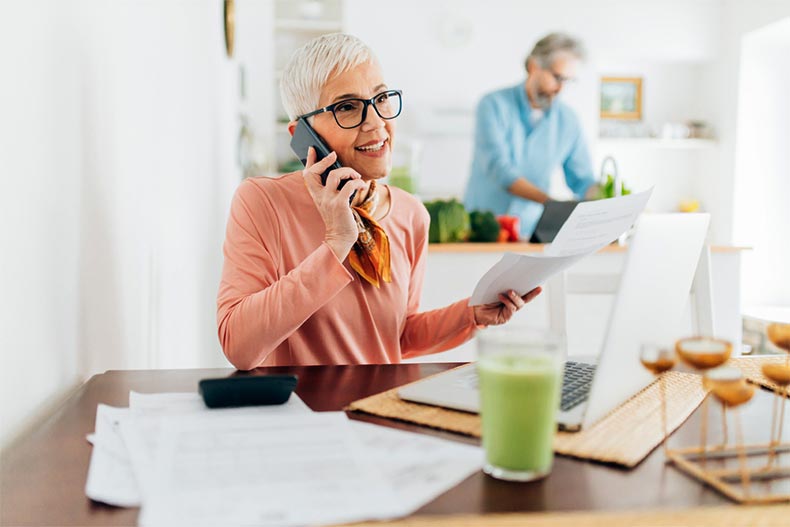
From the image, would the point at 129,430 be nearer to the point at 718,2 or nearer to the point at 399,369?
the point at 399,369

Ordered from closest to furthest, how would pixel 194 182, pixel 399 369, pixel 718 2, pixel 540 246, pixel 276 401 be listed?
pixel 276 401 < pixel 399 369 < pixel 194 182 < pixel 540 246 < pixel 718 2

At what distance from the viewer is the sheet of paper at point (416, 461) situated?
0.64 meters

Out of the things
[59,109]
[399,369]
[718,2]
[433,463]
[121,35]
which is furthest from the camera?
[718,2]

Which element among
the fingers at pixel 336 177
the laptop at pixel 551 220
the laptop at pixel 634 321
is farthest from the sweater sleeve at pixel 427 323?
the laptop at pixel 551 220

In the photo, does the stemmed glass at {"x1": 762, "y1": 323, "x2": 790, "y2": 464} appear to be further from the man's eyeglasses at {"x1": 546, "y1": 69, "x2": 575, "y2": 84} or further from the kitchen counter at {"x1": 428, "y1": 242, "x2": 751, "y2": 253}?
the man's eyeglasses at {"x1": 546, "y1": 69, "x2": 575, "y2": 84}

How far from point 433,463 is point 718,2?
18.5ft

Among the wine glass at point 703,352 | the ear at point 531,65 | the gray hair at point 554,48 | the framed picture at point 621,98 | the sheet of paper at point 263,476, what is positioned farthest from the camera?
the framed picture at point 621,98

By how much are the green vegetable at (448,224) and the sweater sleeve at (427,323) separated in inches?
47.6

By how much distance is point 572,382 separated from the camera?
997mm

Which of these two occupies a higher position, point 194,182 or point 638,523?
point 194,182

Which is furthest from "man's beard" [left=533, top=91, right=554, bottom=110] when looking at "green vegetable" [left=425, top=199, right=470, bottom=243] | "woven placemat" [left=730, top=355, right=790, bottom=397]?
"woven placemat" [left=730, top=355, right=790, bottom=397]

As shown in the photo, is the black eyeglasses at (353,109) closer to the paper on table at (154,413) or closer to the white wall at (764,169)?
the paper on table at (154,413)

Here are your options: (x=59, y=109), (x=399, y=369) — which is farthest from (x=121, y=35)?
(x=399, y=369)

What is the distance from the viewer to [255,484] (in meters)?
0.65
